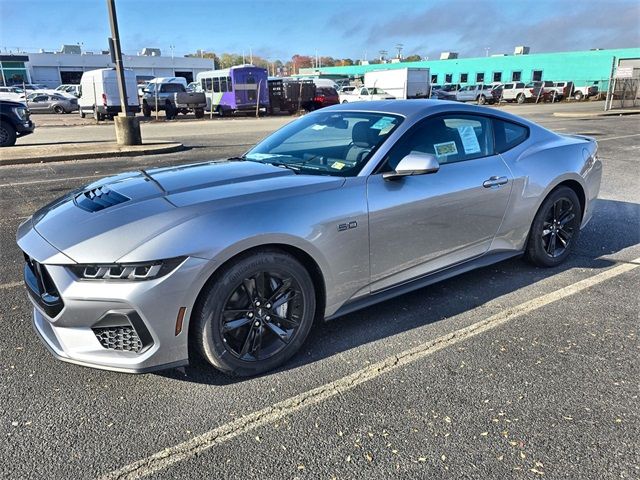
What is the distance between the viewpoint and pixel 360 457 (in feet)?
7.41

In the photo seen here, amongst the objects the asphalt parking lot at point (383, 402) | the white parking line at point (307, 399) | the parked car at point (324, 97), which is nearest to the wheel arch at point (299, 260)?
the asphalt parking lot at point (383, 402)

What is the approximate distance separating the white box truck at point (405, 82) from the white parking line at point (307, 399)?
33529mm

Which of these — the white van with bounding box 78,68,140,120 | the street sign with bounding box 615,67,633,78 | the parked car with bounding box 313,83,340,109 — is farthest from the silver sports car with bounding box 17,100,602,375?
the parked car with bounding box 313,83,340,109

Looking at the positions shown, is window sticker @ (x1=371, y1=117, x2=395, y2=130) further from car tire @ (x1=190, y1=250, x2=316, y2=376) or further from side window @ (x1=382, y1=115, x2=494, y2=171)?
car tire @ (x1=190, y1=250, x2=316, y2=376)

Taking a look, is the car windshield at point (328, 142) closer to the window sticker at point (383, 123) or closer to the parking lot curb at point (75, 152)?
the window sticker at point (383, 123)

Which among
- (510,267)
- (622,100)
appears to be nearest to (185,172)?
(510,267)

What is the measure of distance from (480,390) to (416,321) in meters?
0.87

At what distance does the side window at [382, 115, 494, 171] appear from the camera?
3459 mm

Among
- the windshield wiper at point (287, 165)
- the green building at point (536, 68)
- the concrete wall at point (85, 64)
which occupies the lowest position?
the windshield wiper at point (287, 165)

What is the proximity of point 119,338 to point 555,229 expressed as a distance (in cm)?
372

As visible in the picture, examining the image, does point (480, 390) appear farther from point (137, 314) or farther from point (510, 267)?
point (510, 267)

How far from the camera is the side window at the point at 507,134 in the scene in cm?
412

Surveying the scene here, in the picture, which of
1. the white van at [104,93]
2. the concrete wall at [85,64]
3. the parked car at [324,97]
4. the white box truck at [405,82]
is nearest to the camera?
the white van at [104,93]

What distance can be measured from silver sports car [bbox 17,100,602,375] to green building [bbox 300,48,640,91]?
50.3 m
